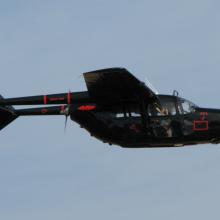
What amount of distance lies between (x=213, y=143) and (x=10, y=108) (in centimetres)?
989

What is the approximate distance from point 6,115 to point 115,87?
278 inches

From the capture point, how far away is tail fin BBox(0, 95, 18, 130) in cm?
3494

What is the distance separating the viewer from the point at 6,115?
116 ft

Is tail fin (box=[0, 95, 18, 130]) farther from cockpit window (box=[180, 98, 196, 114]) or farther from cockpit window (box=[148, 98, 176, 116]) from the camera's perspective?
cockpit window (box=[180, 98, 196, 114])

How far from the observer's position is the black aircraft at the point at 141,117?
31.0 metres

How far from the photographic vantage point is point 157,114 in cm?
3108

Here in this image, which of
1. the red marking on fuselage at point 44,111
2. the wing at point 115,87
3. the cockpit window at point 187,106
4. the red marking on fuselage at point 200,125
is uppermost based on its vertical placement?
the wing at point 115,87

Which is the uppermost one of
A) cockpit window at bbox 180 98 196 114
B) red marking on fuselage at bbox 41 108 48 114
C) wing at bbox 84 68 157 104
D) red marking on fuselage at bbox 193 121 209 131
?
wing at bbox 84 68 157 104

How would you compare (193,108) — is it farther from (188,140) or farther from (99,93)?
(99,93)

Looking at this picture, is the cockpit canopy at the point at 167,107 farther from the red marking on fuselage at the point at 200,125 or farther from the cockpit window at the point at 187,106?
the red marking on fuselage at the point at 200,125

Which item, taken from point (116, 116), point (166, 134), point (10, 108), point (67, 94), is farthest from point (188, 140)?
point (10, 108)

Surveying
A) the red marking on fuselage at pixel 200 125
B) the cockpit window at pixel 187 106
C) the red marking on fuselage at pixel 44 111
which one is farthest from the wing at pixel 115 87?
the red marking on fuselage at pixel 44 111

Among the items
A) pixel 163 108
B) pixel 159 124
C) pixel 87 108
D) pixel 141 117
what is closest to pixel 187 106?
pixel 163 108

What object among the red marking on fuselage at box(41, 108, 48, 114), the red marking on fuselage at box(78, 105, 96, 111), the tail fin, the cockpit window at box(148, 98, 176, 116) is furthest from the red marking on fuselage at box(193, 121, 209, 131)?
the tail fin
